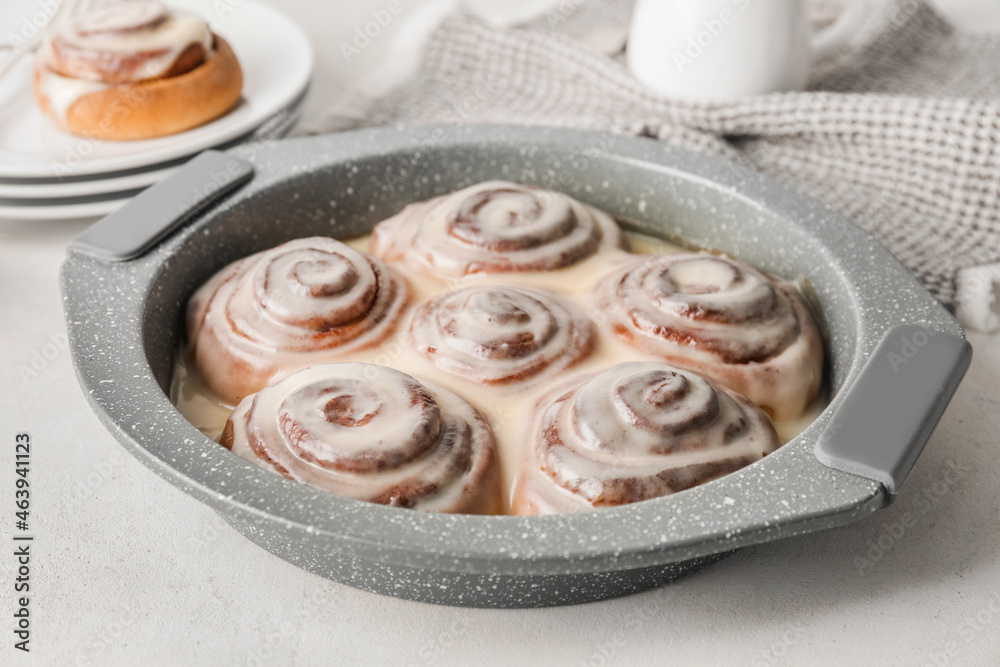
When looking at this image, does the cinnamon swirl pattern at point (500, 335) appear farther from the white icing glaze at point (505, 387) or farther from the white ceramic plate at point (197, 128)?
the white ceramic plate at point (197, 128)

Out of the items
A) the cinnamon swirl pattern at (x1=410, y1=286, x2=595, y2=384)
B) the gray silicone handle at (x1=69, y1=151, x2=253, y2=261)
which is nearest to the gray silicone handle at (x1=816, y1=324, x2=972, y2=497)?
the cinnamon swirl pattern at (x1=410, y1=286, x2=595, y2=384)

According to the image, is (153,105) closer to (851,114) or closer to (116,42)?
(116,42)

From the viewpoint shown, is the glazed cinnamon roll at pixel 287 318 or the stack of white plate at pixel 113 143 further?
the stack of white plate at pixel 113 143

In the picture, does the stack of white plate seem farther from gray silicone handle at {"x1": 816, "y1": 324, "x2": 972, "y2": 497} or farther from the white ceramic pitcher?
gray silicone handle at {"x1": 816, "y1": 324, "x2": 972, "y2": 497}

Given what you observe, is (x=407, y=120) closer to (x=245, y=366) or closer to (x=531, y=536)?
(x=245, y=366)

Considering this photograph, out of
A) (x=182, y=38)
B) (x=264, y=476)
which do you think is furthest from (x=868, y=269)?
(x=182, y=38)

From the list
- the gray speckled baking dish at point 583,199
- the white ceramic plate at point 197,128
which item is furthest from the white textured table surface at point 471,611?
the white ceramic plate at point 197,128

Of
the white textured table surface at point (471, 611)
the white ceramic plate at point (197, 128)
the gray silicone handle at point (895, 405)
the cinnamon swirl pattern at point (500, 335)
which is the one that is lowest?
the white textured table surface at point (471, 611)

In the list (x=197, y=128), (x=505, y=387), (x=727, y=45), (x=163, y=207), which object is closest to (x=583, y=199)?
(x=727, y=45)
